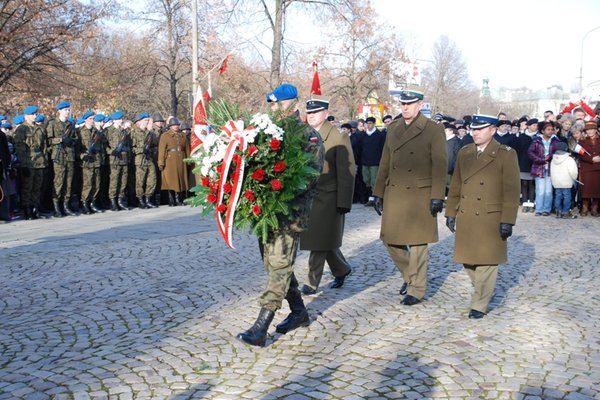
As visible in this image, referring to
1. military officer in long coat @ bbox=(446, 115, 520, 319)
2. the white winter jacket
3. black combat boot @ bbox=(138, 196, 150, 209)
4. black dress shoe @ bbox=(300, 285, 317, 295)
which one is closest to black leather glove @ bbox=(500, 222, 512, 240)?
military officer in long coat @ bbox=(446, 115, 520, 319)

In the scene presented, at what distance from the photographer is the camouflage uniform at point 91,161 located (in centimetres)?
1430

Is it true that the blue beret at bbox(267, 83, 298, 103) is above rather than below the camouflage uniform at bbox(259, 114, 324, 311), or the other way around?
above

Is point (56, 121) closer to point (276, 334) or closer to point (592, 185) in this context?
point (276, 334)

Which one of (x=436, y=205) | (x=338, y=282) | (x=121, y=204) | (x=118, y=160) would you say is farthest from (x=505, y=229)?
(x=121, y=204)

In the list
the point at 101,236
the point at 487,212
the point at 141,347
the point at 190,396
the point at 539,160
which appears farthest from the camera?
the point at 539,160

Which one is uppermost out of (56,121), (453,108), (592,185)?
(453,108)

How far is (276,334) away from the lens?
570cm

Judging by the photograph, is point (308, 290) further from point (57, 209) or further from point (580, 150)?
point (580, 150)

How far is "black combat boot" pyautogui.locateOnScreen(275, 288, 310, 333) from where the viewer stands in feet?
18.6

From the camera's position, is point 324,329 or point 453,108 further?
point 453,108

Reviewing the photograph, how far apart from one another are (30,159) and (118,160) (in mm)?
2150

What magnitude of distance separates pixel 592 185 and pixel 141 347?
39.6ft

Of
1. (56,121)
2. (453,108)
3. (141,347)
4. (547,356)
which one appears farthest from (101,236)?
(453,108)

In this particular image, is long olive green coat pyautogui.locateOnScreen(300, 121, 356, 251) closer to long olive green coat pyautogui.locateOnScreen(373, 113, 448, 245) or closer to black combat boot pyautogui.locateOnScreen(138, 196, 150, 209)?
long olive green coat pyautogui.locateOnScreen(373, 113, 448, 245)
